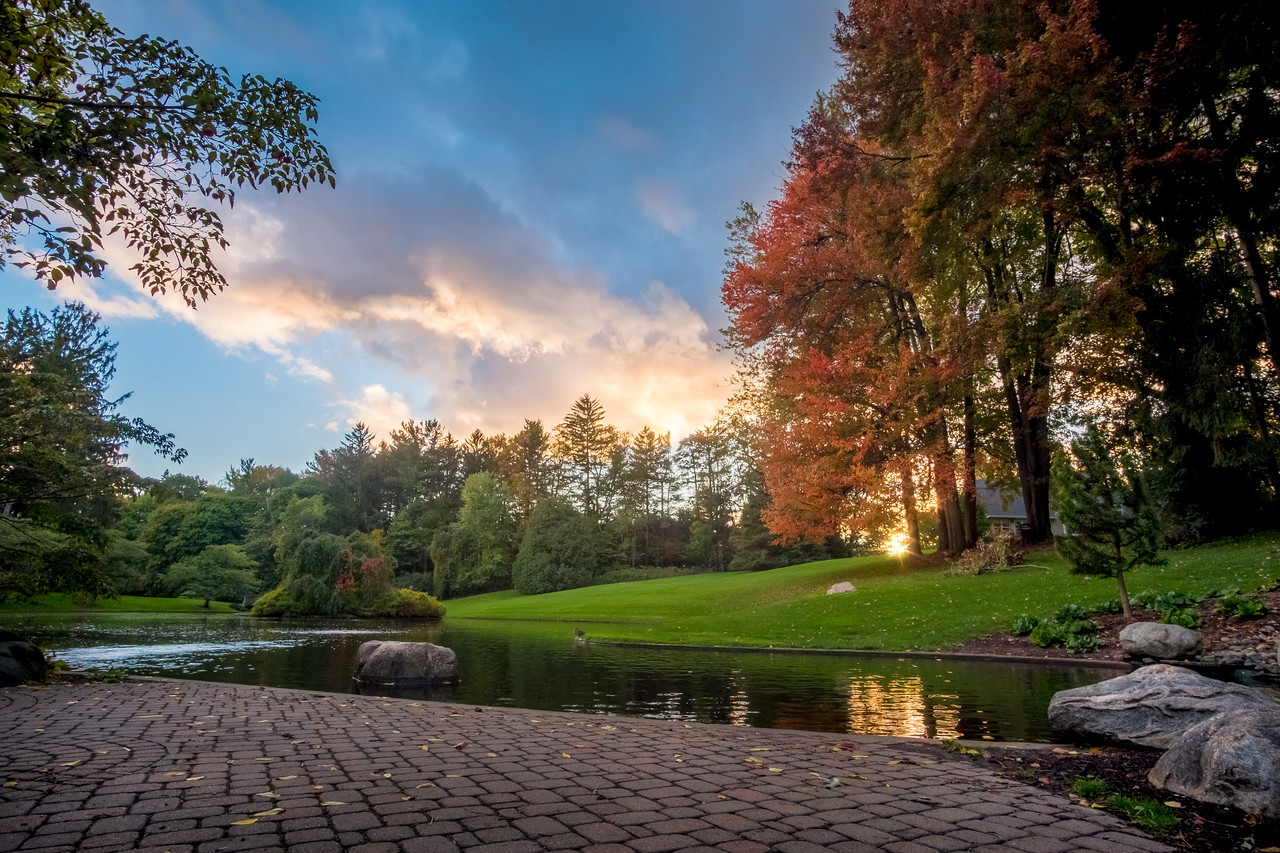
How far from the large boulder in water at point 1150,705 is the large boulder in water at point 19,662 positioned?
13.4m

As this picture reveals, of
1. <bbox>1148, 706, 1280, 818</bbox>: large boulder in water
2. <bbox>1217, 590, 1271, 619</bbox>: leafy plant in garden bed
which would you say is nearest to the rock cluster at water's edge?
<bbox>1148, 706, 1280, 818</bbox>: large boulder in water

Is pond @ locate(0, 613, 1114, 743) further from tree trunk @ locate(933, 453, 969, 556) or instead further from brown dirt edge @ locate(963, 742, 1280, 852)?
tree trunk @ locate(933, 453, 969, 556)

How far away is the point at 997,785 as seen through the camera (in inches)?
187

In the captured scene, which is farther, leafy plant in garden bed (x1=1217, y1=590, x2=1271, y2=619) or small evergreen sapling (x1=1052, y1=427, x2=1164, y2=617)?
small evergreen sapling (x1=1052, y1=427, x2=1164, y2=617)

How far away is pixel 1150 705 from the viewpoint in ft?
22.1

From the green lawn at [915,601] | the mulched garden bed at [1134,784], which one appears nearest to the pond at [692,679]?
the mulched garden bed at [1134,784]

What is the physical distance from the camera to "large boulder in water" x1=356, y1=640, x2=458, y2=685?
12.4 m

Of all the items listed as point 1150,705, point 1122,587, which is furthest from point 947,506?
point 1150,705

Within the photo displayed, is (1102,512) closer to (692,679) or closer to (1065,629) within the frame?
(1065,629)

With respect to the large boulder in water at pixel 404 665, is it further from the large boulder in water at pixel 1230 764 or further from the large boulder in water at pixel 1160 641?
the large boulder in water at pixel 1160 641

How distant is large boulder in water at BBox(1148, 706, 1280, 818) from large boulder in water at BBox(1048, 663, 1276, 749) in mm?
1720

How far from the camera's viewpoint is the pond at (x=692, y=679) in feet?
28.7

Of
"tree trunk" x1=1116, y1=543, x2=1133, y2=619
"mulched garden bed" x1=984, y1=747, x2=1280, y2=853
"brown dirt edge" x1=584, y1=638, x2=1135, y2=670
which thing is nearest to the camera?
"mulched garden bed" x1=984, y1=747, x2=1280, y2=853

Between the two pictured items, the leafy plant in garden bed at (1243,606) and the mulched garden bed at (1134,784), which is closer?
the mulched garden bed at (1134,784)
